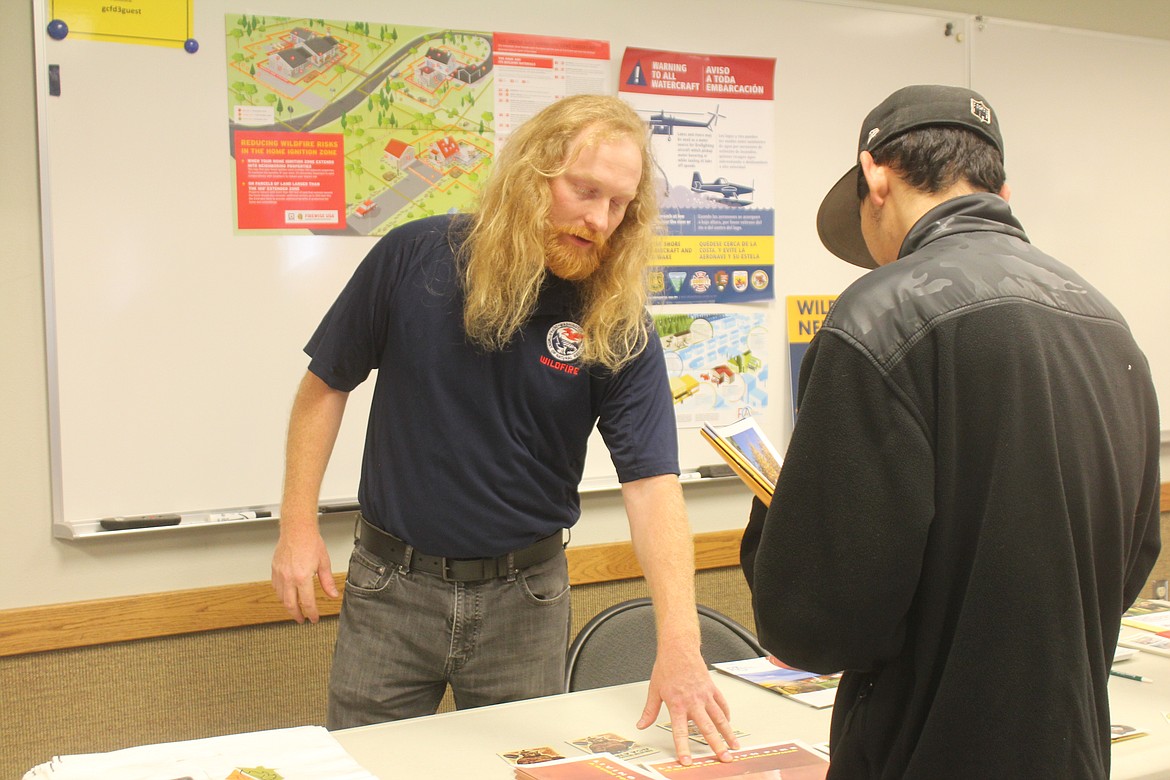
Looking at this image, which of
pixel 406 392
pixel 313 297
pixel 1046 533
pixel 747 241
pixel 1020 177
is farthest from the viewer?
pixel 1020 177

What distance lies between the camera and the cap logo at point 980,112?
117cm

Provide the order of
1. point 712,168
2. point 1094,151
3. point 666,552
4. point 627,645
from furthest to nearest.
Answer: point 1094,151 → point 712,168 → point 627,645 → point 666,552

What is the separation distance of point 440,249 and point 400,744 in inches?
34.0

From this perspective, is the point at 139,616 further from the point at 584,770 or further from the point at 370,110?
the point at 584,770

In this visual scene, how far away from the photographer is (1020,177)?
11.4 feet

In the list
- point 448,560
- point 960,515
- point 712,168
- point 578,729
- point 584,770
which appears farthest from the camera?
point 712,168

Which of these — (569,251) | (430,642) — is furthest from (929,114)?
(430,642)

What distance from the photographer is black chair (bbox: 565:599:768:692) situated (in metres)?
2.08

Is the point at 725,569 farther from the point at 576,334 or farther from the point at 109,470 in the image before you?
the point at 109,470

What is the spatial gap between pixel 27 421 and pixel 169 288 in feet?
1.42

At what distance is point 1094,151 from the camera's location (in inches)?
142

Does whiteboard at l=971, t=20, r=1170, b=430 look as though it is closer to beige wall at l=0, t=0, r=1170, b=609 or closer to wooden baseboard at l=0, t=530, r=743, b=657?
wooden baseboard at l=0, t=530, r=743, b=657

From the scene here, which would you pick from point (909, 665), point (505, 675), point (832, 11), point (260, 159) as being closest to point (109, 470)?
point (260, 159)

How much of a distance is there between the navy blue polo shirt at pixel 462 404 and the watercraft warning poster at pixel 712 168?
1.16m
